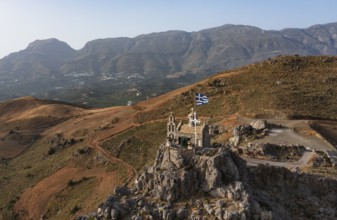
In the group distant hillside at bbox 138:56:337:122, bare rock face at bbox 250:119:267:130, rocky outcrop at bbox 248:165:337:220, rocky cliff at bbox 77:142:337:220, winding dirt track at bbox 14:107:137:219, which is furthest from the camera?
distant hillside at bbox 138:56:337:122

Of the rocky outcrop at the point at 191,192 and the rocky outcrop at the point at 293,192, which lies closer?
the rocky outcrop at the point at 191,192

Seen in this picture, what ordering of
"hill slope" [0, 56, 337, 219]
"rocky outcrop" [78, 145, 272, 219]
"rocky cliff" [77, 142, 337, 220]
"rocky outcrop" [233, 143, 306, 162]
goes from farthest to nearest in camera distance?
"hill slope" [0, 56, 337, 219] → "rocky outcrop" [233, 143, 306, 162] → "rocky cliff" [77, 142, 337, 220] → "rocky outcrop" [78, 145, 272, 219]

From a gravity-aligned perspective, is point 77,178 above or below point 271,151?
below

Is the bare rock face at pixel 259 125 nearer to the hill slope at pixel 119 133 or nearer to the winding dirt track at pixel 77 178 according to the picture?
the hill slope at pixel 119 133

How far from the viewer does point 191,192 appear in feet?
88.8

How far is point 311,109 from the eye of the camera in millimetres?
64188

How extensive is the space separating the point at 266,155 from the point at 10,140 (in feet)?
216

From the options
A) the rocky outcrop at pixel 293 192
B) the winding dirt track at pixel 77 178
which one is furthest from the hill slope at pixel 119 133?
the rocky outcrop at pixel 293 192

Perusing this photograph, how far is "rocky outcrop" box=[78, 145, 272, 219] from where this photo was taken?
2527 centimetres

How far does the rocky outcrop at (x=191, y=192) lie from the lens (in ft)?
82.9

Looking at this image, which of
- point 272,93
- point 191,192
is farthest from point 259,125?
point 191,192

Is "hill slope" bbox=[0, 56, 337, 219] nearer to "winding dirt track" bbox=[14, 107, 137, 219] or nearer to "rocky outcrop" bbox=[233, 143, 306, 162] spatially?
"winding dirt track" bbox=[14, 107, 137, 219]

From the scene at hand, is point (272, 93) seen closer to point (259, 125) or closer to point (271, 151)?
point (259, 125)

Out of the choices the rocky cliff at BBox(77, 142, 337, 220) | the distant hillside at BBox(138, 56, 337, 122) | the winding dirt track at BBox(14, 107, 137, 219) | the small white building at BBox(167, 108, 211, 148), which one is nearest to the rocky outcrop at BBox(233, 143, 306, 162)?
the small white building at BBox(167, 108, 211, 148)
